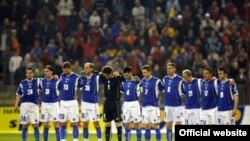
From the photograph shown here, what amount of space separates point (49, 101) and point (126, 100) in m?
1.81

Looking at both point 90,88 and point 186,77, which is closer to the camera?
point 186,77

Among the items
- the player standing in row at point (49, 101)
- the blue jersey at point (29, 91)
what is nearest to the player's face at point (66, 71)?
the player standing in row at point (49, 101)

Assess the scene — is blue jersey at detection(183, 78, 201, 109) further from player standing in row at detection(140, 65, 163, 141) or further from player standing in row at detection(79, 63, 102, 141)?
player standing in row at detection(79, 63, 102, 141)

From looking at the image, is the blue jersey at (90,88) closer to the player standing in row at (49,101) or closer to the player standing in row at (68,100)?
the player standing in row at (68,100)

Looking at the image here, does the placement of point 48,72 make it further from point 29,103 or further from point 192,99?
point 192,99

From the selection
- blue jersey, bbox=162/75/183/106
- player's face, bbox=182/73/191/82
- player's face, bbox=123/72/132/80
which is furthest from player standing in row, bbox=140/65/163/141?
player's face, bbox=182/73/191/82

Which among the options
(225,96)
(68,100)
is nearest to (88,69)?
(68,100)

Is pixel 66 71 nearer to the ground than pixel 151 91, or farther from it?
farther from it

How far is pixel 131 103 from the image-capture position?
61.0ft

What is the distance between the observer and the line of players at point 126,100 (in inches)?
715

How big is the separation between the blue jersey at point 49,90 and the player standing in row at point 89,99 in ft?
2.04

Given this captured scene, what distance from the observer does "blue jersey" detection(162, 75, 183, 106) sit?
18438 mm

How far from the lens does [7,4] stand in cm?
2839

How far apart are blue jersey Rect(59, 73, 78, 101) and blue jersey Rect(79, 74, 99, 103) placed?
166 mm
